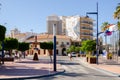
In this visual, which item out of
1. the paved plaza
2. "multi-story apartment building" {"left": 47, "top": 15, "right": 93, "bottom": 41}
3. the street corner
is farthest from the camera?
"multi-story apartment building" {"left": 47, "top": 15, "right": 93, "bottom": 41}

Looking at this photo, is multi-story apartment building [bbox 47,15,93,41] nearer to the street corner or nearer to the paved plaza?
the paved plaza

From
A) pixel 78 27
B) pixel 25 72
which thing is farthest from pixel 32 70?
pixel 78 27

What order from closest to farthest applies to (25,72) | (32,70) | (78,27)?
1. (25,72)
2. (32,70)
3. (78,27)

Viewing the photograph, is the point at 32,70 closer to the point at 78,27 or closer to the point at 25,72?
the point at 25,72

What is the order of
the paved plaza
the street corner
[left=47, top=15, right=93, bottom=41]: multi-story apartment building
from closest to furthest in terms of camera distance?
1. the street corner
2. the paved plaza
3. [left=47, top=15, right=93, bottom=41]: multi-story apartment building

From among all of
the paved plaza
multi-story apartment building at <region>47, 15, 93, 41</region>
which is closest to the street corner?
the paved plaza

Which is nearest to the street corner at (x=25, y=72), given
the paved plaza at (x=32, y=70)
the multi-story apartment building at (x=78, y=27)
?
the paved plaza at (x=32, y=70)

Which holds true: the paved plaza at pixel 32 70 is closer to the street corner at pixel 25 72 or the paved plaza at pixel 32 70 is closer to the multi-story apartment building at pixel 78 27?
the street corner at pixel 25 72

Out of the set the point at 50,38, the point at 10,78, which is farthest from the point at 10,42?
the point at 50,38

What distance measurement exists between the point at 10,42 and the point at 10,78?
37.0 meters

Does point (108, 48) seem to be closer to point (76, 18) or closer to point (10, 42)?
point (10, 42)

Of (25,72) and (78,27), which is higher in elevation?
(78,27)

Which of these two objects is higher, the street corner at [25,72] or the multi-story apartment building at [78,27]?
the multi-story apartment building at [78,27]

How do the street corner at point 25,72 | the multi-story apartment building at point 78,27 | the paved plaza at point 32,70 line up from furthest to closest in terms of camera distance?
the multi-story apartment building at point 78,27, the paved plaza at point 32,70, the street corner at point 25,72
